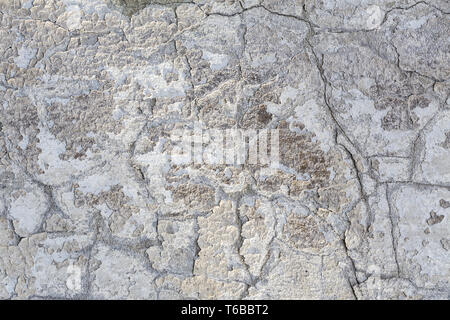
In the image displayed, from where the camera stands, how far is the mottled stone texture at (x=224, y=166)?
1.32 metres

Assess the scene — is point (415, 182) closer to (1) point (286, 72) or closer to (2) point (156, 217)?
(1) point (286, 72)

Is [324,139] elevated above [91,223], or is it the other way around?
[324,139]

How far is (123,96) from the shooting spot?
1.34 metres

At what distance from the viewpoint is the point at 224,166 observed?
1.33m

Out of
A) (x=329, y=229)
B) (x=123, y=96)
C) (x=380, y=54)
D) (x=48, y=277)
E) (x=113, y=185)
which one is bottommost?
(x=48, y=277)

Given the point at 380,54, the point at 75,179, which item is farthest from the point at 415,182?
the point at 75,179

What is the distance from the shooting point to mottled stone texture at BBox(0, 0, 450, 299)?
1319 mm

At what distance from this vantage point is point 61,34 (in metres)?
1.35

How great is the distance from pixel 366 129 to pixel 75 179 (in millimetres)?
802

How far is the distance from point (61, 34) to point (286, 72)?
2.06ft

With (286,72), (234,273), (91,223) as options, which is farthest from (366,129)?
(91,223)

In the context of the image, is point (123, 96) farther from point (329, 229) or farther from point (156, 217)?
point (329, 229)

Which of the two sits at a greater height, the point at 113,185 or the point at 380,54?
the point at 380,54

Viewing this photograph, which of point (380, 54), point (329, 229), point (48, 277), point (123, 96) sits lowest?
point (48, 277)
